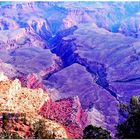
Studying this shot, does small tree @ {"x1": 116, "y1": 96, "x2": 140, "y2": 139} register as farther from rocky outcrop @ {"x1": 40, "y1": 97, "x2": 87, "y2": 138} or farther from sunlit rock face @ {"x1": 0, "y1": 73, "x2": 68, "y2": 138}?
rocky outcrop @ {"x1": 40, "y1": 97, "x2": 87, "y2": 138}

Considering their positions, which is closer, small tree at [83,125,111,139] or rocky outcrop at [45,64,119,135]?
small tree at [83,125,111,139]

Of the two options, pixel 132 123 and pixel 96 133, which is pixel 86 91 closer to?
pixel 96 133

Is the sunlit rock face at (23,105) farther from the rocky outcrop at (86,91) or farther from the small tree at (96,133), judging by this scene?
the rocky outcrop at (86,91)

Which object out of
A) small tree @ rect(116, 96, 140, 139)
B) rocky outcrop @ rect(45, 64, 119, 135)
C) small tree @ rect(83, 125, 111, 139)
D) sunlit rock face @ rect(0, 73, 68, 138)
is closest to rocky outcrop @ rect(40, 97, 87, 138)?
sunlit rock face @ rect(0, 73, 68, 138)

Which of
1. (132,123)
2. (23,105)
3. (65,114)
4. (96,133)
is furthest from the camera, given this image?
(65,114)

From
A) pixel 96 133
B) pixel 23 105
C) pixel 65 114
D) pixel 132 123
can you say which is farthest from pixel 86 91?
pixel 132 123

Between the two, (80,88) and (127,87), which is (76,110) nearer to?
(80,88)

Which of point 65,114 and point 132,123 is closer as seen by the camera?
point 132,123


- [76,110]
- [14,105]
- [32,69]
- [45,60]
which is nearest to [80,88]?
[32,69]
